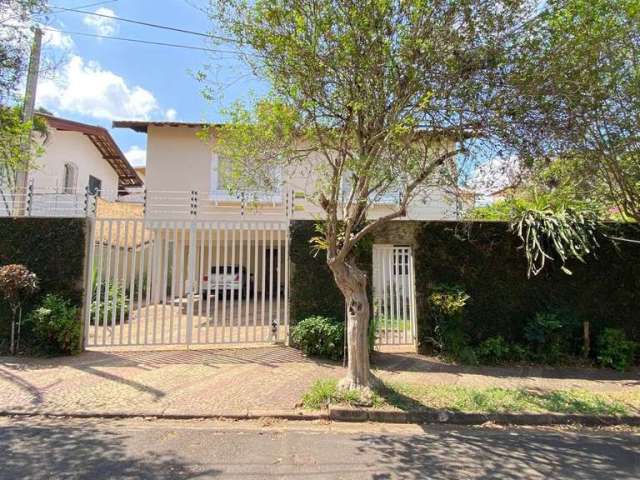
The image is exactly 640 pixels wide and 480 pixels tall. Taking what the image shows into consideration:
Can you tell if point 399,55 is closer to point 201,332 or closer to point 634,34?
point 634,34

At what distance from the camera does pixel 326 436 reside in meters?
4.71

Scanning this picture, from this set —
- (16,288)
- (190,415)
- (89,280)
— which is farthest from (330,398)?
(16,288)

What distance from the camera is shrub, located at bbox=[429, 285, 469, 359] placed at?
25.5 feet

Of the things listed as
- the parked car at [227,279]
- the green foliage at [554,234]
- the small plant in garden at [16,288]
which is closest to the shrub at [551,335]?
the green foliage at [554,234]

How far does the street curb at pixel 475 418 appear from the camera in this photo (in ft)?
17.3

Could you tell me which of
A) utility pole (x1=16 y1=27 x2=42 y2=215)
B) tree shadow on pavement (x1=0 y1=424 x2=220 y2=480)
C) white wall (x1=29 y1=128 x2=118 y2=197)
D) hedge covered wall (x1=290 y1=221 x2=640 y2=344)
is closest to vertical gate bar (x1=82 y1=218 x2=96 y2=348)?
utility pole (x1=16 y1=27 x2=42 y2=215)

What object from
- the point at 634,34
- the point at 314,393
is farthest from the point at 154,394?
the point at 634,34

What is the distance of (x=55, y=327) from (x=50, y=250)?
5.00ft

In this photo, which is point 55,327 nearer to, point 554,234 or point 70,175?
point 554,234

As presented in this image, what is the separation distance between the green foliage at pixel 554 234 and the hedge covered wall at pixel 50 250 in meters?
8.31

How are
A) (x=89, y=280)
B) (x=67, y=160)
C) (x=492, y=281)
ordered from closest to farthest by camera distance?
(x=89, y=280)
(x=492, y=281)
(x=67, y=160)

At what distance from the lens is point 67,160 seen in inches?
664

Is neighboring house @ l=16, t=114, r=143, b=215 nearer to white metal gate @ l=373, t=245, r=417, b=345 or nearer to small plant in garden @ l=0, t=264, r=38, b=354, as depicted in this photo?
small plant in garden @ l=0, t=264, r=38, b=354

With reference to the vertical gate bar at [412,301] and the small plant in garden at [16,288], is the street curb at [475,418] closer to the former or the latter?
the vertical gate bar at [412,301]
